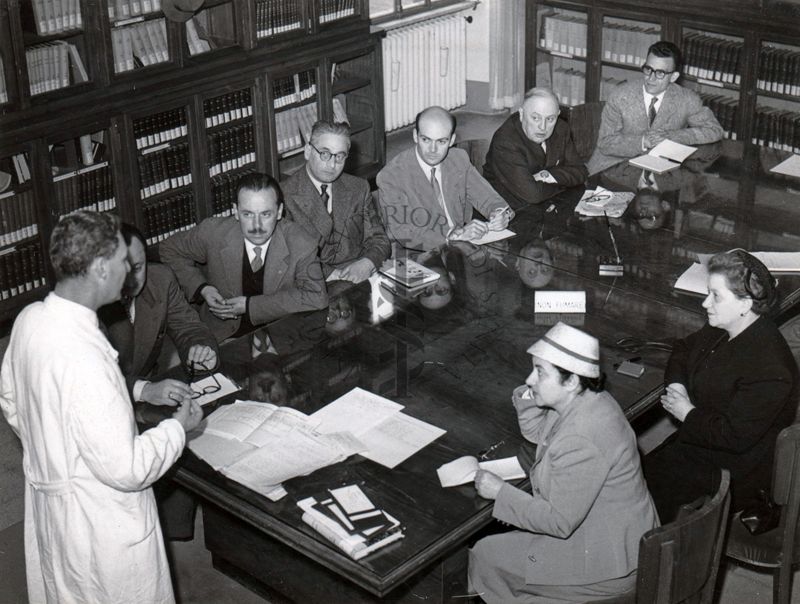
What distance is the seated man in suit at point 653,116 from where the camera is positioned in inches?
232

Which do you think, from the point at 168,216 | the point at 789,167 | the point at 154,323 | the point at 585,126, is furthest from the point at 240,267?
the point at 789,167

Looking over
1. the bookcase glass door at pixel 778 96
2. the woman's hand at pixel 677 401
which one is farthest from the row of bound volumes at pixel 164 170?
the bookcase glass door at pixel 778 96

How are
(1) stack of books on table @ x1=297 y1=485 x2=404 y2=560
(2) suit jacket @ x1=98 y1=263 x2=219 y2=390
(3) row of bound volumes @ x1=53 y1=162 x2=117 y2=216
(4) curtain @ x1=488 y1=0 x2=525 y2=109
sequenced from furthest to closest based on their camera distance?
(4) curtain @ x1=488 y1=0 x2=525 y2=109 < (3) row of bound volumes @ x1=53 y1=162 x2=117 y2=216 < (2) suit jacket @ x1=98 y1=263 x2=219 y2=390 < (1) stack of books on table @ x1=297 y1=485 x2=404 y2=560

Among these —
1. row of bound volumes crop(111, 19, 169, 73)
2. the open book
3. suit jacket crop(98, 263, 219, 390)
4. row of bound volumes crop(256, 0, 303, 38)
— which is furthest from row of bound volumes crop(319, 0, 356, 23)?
suit jacket crop(98, 263, 219, 390)

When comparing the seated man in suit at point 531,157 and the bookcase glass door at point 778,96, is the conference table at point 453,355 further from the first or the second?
the bookcase glass door at point 778,96

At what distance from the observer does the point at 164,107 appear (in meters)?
6.09

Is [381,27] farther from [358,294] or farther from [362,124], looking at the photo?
[358,294]

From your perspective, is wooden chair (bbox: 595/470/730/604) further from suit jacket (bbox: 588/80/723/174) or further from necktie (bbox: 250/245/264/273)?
suit jacket (bbox: 588/80/723/174)

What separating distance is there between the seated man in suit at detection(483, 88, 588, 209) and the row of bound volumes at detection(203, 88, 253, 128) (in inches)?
73.8

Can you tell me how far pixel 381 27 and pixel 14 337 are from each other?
228 inches

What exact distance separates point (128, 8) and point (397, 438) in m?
3.70

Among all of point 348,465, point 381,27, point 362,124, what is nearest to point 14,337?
point 348,465

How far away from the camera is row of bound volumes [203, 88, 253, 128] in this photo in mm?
6438

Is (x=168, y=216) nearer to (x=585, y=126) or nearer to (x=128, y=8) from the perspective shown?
(x=128, y=8)
